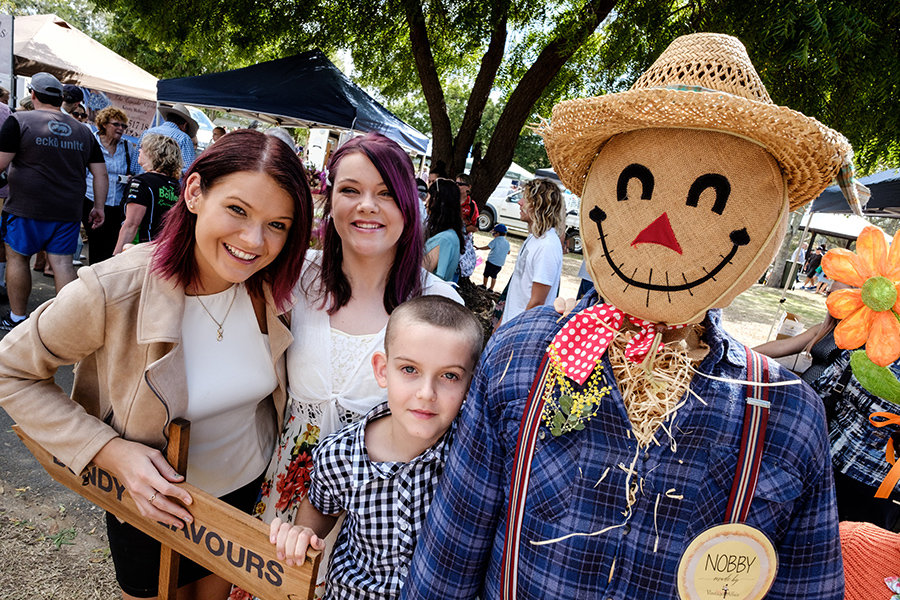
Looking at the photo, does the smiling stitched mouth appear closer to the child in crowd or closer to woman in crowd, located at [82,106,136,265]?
woman in crowd, located at [82,106,136,265]

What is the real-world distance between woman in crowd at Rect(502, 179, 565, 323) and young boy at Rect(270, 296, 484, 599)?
2897 millimetres

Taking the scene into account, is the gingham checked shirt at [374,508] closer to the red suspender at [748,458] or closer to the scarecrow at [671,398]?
the scarecrow at [671,398]

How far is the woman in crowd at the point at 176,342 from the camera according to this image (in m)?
1.49

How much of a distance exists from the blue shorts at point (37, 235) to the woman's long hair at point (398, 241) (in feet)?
12.8

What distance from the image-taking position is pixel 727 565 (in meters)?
1.05

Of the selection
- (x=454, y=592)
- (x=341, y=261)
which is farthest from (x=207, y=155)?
(x=454, y=592)

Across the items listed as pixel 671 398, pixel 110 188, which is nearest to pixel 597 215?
pixel 671 398

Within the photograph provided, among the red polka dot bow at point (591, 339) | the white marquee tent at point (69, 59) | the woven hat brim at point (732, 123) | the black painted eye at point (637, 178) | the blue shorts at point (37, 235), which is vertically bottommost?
the blue shorts at point (37, 235)

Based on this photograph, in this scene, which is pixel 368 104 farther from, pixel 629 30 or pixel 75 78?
pixel 75 78

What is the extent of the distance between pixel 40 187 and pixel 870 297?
18.1 feet

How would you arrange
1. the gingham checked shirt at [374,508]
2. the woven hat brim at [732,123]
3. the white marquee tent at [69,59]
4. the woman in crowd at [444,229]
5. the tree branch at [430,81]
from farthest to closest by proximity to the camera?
the white marquee tent at [69,59] → the tree branch at [430,81] → the woman in crowd at [444,229] → the gingham checked shirt at [374,508] → the woven hat brim at [732,123]

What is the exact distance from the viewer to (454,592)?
1219 mm

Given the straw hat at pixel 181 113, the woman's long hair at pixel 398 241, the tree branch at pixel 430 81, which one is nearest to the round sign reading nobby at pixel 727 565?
the woman's long hair at pixel 398 241

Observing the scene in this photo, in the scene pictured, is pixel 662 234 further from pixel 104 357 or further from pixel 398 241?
pixel 104 357
